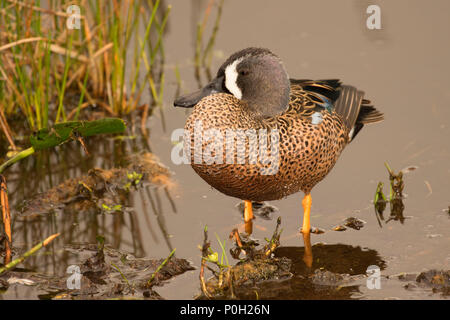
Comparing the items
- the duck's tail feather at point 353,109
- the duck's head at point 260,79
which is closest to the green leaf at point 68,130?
the duck's head at point 260,79

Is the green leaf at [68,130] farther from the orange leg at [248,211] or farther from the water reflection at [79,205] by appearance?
the orange leg at [248,211]

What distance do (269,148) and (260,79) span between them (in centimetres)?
42

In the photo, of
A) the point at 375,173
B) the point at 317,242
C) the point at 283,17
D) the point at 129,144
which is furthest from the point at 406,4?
the point at 317,242

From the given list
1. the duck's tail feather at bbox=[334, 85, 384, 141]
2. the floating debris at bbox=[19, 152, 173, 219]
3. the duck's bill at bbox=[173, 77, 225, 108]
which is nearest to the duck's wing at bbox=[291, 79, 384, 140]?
the duck's tail feather at bbox=[334, 85, 384, 141]

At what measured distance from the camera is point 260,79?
4.16 m

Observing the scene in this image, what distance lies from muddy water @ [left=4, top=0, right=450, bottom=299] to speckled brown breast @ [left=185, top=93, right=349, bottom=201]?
46 cm

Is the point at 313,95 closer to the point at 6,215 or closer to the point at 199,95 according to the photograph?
the point at 199,95

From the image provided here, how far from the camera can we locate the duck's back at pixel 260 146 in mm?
3969

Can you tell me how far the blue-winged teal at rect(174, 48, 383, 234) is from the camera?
4.00 m

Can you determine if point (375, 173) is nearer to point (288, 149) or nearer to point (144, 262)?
point (288, 149)

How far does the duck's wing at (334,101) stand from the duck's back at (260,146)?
1 cm

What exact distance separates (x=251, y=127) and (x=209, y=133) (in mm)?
240

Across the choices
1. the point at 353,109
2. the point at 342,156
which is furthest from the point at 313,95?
the point at 342,156

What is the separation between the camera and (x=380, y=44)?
7246 millimetres
